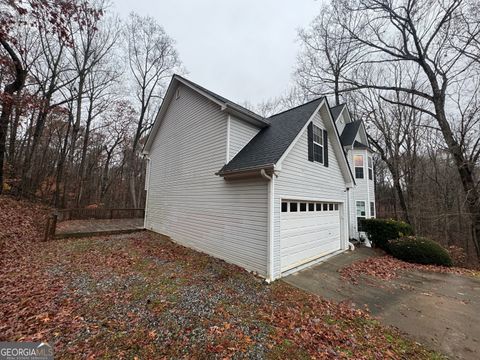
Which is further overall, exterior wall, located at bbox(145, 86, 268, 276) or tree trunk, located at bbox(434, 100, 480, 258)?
tree trunk, located at bbox(434, 100, 480, 258)

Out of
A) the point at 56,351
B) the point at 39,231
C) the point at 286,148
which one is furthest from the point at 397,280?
the point at 39,231

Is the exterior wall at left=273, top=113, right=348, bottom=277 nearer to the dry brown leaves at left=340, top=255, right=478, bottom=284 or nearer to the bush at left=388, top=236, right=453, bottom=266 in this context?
the dry brown leaves at left=340, top=255, right=478, bottom=284

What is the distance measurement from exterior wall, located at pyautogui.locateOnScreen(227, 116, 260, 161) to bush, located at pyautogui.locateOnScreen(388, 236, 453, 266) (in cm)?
841

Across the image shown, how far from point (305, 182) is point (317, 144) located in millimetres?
1948

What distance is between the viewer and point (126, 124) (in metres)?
21.2

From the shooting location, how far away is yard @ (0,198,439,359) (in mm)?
3049

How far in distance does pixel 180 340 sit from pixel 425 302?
228 inches

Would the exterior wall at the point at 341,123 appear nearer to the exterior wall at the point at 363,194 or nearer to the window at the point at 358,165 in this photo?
the exterior wall at the point at 363,194

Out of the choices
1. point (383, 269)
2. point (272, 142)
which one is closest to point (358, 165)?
point (383, 269)

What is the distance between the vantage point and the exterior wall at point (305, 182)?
5995mm

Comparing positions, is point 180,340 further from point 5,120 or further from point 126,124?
point 126,124

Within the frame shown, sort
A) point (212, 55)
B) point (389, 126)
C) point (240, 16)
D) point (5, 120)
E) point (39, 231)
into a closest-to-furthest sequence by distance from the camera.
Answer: point (39, 231) → point (5, 120) → point (240, 16) → point (389, 126) → point (212, 55)

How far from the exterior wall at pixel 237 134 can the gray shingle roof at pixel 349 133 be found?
8.34 meters

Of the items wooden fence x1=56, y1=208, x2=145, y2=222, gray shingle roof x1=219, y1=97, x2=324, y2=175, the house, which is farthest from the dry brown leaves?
wooden fence x1=56, y1=208, x2=145, y2=222
